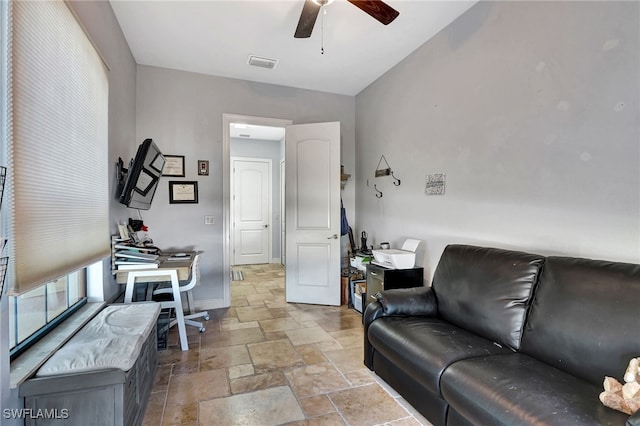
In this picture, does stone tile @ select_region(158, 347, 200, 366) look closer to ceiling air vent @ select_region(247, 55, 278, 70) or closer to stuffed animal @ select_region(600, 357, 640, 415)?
stuffed animal @ select_region(600, 357, 640, 415)

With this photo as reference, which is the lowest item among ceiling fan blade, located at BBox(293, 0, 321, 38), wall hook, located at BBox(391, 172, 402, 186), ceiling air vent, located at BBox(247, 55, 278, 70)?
wall hook, located at BBox(391, 172, 402, 186)

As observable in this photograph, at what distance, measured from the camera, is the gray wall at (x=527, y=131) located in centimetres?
172

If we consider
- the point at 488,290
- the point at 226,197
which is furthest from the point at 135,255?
the point at 488,290

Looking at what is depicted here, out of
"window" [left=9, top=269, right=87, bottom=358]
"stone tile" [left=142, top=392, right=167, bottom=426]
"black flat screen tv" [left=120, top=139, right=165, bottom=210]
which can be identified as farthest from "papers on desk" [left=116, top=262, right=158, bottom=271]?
"stone tile" [left=142, top=392, right=167, bottom=426]

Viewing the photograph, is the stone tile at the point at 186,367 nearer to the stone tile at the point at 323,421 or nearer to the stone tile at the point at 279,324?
the stone tile at the point at 279,324

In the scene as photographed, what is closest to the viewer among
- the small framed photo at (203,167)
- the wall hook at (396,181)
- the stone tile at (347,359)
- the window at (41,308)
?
the window at (41,308)

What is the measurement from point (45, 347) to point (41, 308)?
0.91 feet

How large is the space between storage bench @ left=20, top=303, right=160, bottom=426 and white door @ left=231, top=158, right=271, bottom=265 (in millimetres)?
5067

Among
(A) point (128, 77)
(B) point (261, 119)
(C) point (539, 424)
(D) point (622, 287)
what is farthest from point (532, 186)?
(A) point (128, 77)

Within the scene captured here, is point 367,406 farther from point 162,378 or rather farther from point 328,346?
point 162,378

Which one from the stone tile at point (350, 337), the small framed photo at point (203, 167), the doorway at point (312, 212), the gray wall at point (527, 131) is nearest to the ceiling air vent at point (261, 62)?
the doorway at point (312, 212)

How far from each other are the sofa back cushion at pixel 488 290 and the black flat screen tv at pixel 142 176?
255cm

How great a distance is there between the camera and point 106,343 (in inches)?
64.6

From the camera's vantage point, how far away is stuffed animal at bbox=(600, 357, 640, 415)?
1.13 m
